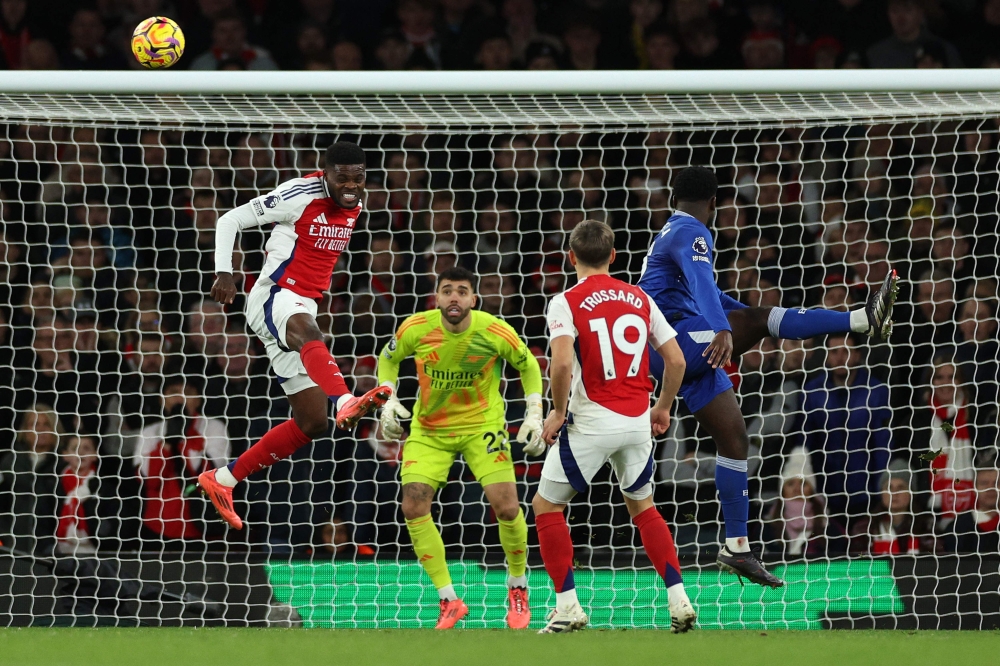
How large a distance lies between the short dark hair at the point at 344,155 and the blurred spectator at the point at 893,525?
3.65 metres

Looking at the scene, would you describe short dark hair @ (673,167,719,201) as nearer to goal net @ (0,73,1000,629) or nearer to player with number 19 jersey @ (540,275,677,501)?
goal net @ (0,73,1000,629)

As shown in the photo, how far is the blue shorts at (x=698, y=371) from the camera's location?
5934 mm

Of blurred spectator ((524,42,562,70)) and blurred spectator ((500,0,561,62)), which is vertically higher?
blurred spectator ((500,0,561,62))

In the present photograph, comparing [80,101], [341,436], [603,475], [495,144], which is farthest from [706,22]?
[80,101]

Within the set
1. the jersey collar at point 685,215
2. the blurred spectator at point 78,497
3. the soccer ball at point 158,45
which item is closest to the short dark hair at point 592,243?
the jersey collar at point 685,215

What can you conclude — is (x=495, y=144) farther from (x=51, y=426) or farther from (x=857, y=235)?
(x=51, y=426)

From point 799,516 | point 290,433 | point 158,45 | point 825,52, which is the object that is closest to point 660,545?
point 290,433

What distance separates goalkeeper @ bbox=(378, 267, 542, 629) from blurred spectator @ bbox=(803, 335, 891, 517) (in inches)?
79.0

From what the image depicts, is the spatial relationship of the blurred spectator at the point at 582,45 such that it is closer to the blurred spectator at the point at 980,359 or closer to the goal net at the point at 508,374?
the goal net at the point at 508,374

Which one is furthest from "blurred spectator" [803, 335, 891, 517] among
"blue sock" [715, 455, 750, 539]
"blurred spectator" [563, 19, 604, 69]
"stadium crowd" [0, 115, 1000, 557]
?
"blurred spectator" [563, 19, 604, 69]

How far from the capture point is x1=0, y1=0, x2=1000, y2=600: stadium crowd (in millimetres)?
7680

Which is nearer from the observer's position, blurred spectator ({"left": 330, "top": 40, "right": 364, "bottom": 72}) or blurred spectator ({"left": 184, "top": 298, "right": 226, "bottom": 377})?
blurred spectator ({"left": 184, "top": 298, "right": 226, "bottom": 377})

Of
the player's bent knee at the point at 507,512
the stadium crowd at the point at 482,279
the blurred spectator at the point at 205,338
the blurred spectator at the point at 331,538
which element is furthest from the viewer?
the blurred spectator at the point at 205,338

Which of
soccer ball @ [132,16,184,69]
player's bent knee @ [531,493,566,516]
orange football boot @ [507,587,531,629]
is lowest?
orange football boot @ [507,587,531,629]
